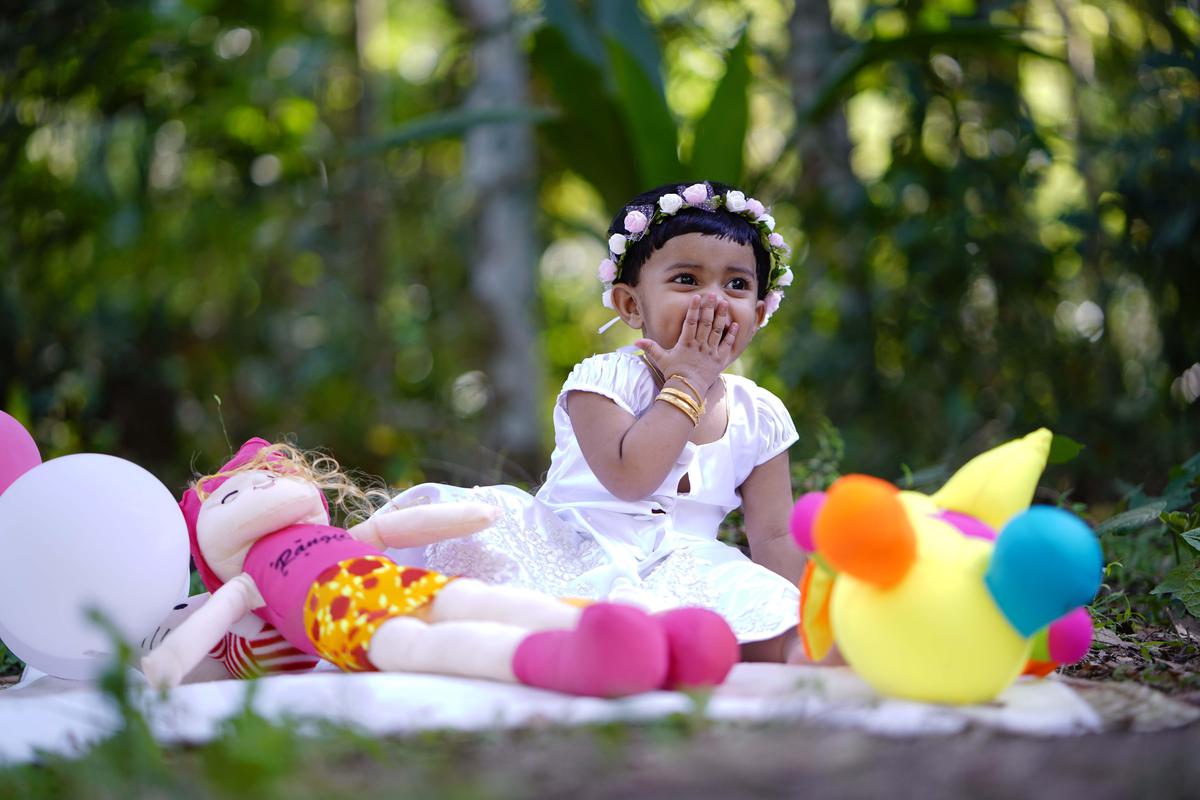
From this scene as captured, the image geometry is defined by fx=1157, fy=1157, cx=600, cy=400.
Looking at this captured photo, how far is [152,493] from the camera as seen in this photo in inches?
75.4

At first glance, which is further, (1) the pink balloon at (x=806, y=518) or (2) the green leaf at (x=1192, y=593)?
(2) the green leaf at (x=1192, y=593)

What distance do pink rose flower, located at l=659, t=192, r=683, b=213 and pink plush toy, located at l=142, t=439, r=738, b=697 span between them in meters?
0.72

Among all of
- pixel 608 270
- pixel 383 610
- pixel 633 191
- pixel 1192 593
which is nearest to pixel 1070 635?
pixel 1192 593

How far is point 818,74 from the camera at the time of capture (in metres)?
5.20

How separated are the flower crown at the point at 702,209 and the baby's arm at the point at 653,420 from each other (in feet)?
0.75

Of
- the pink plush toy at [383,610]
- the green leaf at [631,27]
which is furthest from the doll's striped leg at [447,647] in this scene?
the green leaf at [631,27]

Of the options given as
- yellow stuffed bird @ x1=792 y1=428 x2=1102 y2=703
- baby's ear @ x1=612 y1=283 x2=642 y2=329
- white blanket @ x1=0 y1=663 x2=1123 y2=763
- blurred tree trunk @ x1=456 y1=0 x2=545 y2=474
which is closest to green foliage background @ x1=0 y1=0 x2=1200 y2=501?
blurred tree trunk @ x1=456 y1=0 x2=545 y2=474

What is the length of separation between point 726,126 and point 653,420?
2512mm

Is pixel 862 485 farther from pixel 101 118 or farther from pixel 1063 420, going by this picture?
pixel 101 118

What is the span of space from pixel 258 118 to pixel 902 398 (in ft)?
16.9

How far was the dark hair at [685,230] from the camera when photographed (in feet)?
7.57

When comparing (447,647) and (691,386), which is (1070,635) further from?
(447,647)

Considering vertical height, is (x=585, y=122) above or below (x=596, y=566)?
above

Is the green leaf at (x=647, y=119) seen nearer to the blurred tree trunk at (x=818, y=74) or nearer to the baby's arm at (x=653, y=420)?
the blurred tree trunk at (x=818, y=74)
